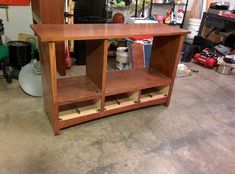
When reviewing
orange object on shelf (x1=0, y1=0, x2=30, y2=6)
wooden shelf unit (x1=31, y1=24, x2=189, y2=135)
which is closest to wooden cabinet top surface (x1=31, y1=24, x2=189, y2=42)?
wooden shelf unit (x1=31, y1=24, x2=189, y2=135)

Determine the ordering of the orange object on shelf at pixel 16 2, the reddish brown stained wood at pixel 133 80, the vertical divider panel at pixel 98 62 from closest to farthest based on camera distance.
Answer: the vertical divider panel at pixel 98 62 < the reddish brown stained wood at pixel 133 80 < the orange object on shelf at pixel 16 2

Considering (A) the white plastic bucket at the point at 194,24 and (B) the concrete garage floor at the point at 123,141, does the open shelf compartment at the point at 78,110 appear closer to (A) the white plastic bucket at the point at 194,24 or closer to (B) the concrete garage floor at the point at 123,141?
(B) the concrete garage floor at the point at 123,141

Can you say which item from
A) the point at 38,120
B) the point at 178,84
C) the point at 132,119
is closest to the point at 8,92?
the point at 38,120

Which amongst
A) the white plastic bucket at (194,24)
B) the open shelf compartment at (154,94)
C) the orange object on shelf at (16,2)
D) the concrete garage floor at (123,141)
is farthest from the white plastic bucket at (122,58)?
the white plastic bucket at (194,24)

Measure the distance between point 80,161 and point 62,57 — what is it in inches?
61.1

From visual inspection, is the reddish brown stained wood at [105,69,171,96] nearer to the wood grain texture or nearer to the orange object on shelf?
the wood grain texture

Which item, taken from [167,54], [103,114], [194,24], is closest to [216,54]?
[194,24]

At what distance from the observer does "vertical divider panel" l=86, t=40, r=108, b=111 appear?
178cm

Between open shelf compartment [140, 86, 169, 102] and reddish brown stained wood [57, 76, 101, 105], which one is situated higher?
reddish brown stained wood [57, 76, 101, 105]

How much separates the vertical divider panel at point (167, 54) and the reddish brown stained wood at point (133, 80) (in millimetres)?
71

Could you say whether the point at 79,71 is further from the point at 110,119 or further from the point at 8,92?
the point at 110,119

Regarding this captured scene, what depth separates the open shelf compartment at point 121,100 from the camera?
6.98ft

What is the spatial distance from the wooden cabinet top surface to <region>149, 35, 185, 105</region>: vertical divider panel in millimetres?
133

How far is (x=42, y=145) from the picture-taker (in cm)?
176
